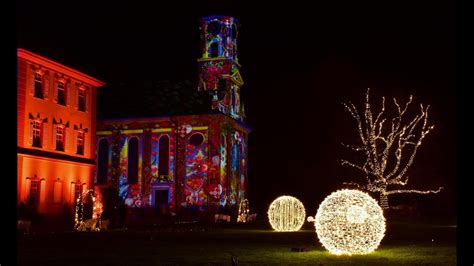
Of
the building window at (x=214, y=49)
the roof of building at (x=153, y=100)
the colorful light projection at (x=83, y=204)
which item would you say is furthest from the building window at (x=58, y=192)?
the building window at (x=214, y=49)

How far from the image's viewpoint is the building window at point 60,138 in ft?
133

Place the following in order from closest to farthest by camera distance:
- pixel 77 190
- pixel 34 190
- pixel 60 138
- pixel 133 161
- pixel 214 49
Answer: pixel 34 190, pixel 60 138, pixel 77 190, pixel 133 161, pixel 214 49

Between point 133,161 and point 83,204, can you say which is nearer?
point 83,204

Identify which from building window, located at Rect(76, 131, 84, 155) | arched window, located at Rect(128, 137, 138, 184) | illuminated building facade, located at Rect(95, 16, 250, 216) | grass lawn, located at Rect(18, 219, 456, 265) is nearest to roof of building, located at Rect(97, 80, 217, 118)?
illuminated building facade, located at Rect(95, 16, 250, 216)

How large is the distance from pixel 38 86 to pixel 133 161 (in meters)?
18.0

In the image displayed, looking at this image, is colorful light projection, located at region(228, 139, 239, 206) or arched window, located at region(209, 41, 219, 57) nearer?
colorful light projection, located at region(228, 139, 239, 206)

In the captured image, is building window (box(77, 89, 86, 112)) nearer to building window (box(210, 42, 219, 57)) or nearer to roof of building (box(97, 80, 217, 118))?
roof of building (box(97, 80, 217, 118))

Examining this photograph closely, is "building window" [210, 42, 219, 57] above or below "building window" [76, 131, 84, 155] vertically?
above

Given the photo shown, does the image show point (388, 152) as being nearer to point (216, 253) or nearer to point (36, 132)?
point (36, 132)

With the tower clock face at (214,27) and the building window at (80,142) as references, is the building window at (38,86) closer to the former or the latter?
the building window at (80,142)

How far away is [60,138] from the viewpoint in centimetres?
4097

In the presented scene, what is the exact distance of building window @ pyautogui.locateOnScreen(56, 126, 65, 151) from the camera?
133ft

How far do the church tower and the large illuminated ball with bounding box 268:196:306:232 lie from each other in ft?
84.0

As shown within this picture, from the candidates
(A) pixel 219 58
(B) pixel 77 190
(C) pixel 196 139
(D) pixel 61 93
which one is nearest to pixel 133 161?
(C) pixel 196 139
